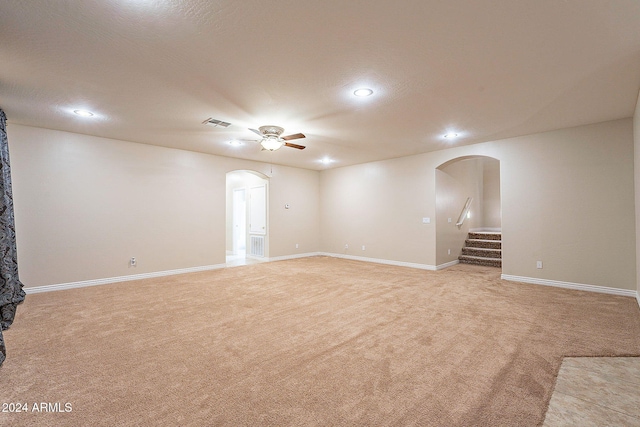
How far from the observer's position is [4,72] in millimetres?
2979

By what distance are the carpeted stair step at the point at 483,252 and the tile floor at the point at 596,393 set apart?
16.6 feet

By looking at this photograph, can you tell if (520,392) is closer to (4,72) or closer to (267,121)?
(267,121)

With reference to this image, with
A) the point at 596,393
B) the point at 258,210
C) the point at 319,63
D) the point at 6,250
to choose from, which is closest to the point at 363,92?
the point at 319,63

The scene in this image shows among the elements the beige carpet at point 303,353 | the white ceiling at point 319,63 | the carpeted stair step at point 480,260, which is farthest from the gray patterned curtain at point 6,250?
the carpeted stair step at point 480,260

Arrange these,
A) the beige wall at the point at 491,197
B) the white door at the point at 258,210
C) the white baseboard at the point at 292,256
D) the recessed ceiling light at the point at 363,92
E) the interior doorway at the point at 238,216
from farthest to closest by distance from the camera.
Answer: the beige wall at the point at 491,197 < the interior doorway at the point at 238,216 < the white door at the point at 258,210 < the white baseboard at the point at 292,256 < the recessed ceiling light at the point at 363,92

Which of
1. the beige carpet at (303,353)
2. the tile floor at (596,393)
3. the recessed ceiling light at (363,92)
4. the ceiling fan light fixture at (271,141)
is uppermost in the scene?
the recessed ceiling light at (363,92)

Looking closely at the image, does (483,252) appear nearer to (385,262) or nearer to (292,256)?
(385,262)

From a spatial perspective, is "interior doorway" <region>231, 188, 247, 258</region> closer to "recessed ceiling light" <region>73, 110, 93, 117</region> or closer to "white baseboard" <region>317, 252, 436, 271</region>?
"white baseboard" <region>317, 252, 436, 271</region>

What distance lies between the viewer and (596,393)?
2.08 m

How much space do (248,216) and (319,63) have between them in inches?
271

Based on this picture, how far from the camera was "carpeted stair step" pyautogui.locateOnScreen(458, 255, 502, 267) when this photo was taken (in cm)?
711

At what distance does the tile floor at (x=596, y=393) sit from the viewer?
5.94 ft

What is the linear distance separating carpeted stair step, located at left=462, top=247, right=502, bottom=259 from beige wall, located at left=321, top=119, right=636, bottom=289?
73.2 inches

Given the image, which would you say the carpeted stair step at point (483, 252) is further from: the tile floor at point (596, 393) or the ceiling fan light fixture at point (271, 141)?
the ceiling fan light fixture at point (271, 141)
